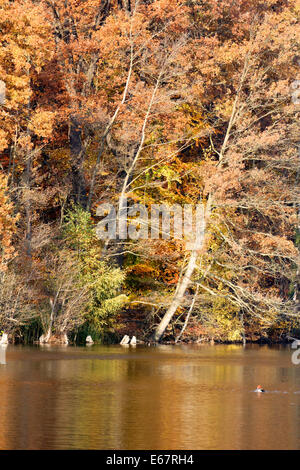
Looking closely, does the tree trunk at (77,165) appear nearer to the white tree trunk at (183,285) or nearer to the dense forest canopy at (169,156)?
the dense forest canopy at (169,156)

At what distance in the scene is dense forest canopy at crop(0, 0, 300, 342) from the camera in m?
41.1

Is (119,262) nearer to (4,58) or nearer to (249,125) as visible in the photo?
(249,125)

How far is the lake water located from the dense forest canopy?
24.9 feet

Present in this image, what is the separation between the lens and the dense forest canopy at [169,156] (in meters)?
41.1

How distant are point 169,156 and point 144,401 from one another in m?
22.6

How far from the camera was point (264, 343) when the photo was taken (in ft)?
149

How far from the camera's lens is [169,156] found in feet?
141
